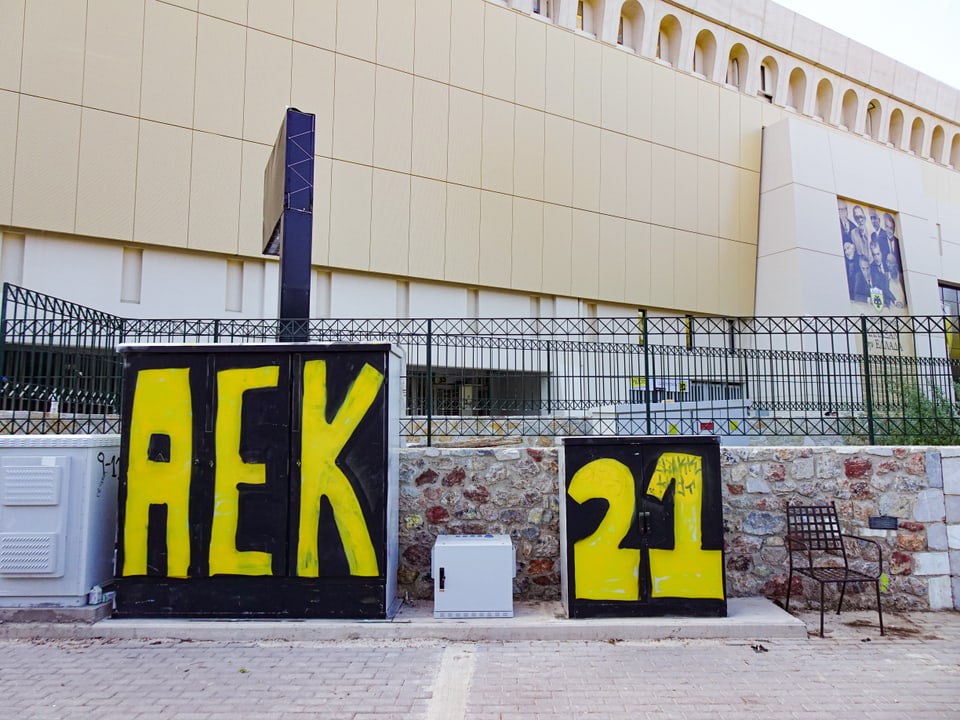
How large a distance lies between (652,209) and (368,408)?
712 inches

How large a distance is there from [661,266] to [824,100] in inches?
449

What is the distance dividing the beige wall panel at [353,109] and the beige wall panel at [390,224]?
29.8 inches

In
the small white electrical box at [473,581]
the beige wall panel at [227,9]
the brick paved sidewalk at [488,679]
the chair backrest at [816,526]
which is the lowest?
the brick paved sidewalk at [488,679]

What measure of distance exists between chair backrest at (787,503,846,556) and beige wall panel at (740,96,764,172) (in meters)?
20.2

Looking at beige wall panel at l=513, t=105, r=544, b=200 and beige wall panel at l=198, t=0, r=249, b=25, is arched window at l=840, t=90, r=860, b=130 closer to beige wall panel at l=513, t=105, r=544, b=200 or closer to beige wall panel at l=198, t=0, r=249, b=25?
beige wall panel at l=513, t=105, r=544, b=200

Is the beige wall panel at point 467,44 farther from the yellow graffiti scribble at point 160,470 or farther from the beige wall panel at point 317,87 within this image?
the yellow graffiti scribble at point 160,470

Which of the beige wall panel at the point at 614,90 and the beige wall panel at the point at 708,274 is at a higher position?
the beige wall panel at the point at 614,90

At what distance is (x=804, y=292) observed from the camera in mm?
22609

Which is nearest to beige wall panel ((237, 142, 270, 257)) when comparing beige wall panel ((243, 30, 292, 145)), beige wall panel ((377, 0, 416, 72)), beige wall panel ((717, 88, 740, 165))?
beige wall panel ((243, 30, 292, 145))

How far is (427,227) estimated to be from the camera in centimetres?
1830

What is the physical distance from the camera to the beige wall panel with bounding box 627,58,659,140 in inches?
858

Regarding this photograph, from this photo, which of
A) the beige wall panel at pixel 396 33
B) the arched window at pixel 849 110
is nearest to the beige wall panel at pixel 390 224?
the beige wall panel at pixel 396 33

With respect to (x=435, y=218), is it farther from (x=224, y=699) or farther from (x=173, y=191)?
(x=224, y=699)

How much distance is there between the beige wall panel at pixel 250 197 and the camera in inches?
628
